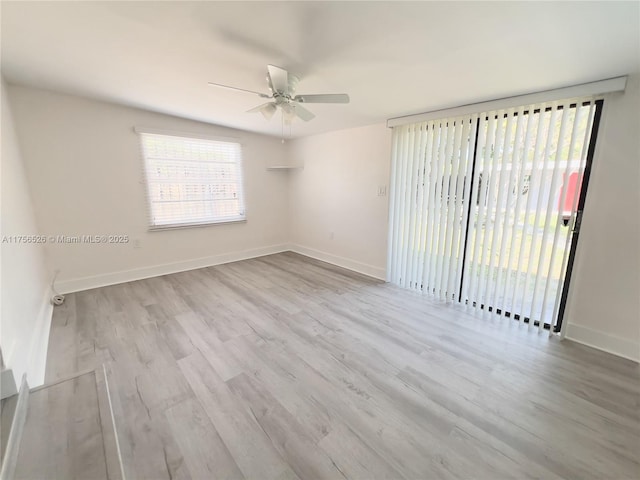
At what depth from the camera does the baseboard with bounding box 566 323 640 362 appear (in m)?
2.10

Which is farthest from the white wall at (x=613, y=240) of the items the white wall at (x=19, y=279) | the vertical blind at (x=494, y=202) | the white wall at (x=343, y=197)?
the white wall at (x=19, y=279)

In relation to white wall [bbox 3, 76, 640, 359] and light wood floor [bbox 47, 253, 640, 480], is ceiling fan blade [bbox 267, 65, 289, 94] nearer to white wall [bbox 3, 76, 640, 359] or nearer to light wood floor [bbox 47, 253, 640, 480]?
white wall [bbox 3, 76, 640, 359]

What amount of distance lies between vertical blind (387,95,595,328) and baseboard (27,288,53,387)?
363 centimetres

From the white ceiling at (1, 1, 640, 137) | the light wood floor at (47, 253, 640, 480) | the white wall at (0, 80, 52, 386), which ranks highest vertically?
the white ceiling at (1, 1, 640, 137)

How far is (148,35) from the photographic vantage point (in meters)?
1.66

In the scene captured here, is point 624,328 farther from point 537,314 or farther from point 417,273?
point 417,273

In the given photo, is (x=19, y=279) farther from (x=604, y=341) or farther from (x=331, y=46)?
(x=604, y=341)

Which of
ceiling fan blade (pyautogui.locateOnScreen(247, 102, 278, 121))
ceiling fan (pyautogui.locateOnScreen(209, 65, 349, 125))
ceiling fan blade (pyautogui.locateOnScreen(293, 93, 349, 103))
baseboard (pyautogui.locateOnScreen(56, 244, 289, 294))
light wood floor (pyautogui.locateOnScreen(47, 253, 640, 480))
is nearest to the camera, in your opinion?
light wood floor (pyautogui.locateOnScreen(47, 253, 640, 480))

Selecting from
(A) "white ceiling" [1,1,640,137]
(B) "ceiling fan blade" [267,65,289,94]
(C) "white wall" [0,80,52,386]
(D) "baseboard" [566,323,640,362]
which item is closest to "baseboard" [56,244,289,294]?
(C) "white wall" [0,80,52,386]

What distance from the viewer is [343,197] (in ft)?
14.0

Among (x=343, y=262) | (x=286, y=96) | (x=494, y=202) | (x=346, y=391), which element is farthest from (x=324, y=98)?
(x=343, y=262)

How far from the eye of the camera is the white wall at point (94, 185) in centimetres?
286

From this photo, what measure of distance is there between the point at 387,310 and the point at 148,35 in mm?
3066

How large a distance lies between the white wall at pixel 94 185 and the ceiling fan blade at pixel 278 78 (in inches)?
96.4
